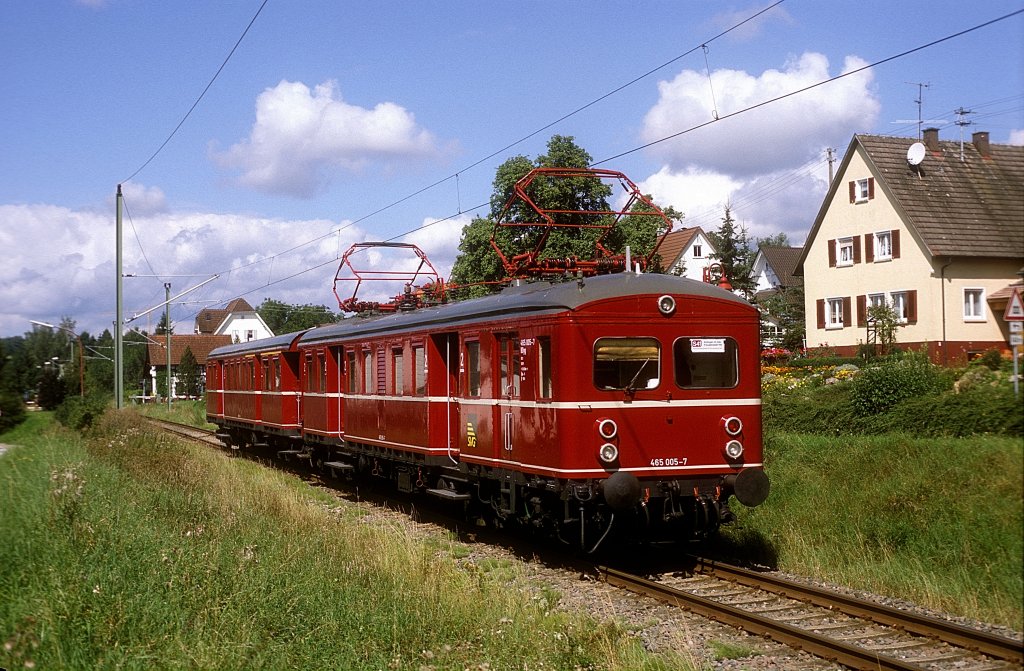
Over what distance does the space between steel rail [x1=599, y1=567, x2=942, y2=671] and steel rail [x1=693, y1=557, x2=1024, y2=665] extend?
17.8 inches

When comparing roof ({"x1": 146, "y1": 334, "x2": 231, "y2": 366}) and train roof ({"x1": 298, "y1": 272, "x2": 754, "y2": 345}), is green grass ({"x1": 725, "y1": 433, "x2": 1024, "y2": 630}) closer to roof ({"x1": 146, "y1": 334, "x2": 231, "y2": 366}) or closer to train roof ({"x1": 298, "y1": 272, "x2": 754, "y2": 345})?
train roof ({"x1": 298, "y1": 272, "x2": 754, "y2": 345})

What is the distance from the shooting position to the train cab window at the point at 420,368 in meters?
14.7

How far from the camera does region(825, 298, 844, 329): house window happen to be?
24.1m

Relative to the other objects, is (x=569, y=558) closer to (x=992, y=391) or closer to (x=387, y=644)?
(x=387, y=644)

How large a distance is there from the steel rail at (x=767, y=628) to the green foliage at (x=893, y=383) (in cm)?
191

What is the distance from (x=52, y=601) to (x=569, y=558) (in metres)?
6.09

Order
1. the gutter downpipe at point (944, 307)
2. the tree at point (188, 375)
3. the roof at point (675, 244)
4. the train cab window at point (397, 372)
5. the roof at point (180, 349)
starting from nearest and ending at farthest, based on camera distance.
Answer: the gutter downpipe at point (944, 307)
the train cab window at point (397, 372)
the roof at point (675, 244)
the tree at point (188, 375)
the roof at point (180, 349)

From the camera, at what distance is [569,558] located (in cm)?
1198

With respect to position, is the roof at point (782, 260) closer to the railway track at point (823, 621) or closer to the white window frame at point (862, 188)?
the white window frame at point (862, 188)

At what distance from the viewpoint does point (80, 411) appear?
92.4 feet

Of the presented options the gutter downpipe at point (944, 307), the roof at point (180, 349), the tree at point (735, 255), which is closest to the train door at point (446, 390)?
the gutter downpipe at point (944, 307)

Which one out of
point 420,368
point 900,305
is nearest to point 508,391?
point 420,368

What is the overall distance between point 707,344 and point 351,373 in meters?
9.17

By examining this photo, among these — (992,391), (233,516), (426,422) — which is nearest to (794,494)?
(426,422)
